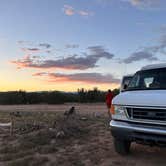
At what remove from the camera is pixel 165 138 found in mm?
7238

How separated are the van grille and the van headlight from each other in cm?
13

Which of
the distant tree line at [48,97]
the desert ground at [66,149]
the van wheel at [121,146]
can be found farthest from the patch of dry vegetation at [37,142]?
the distant tree line at [48,97]

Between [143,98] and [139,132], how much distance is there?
0.77 meters

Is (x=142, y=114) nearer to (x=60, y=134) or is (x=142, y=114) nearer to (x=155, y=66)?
(x=155, y=66)

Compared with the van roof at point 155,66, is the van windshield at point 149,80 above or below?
below

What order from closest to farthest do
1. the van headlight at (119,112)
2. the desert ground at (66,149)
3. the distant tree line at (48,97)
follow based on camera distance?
the van headlight at (119,112) → the desert ground at (66,149) → the distant tree line at (48,97)

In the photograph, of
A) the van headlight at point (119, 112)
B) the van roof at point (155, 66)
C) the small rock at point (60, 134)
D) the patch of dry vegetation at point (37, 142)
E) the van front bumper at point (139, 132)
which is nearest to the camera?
the van front bumper at point (139, 132)

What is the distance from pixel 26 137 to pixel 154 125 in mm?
5397

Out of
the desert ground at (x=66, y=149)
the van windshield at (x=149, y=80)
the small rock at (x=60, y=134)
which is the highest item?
the van windshield at (x=149, y=80)

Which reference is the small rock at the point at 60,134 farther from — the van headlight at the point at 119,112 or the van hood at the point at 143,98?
the van hood at the point at 143,98

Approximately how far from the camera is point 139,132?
7.68 meters

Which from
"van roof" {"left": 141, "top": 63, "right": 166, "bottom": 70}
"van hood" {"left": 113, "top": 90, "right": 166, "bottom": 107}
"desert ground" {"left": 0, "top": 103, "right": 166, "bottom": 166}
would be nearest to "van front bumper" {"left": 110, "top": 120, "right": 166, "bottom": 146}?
"van hood" {"left": 113, "top": 90, "right": 166, "bottom": 107}

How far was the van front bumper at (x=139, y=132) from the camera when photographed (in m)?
7.32

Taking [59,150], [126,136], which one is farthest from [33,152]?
[126,136]
